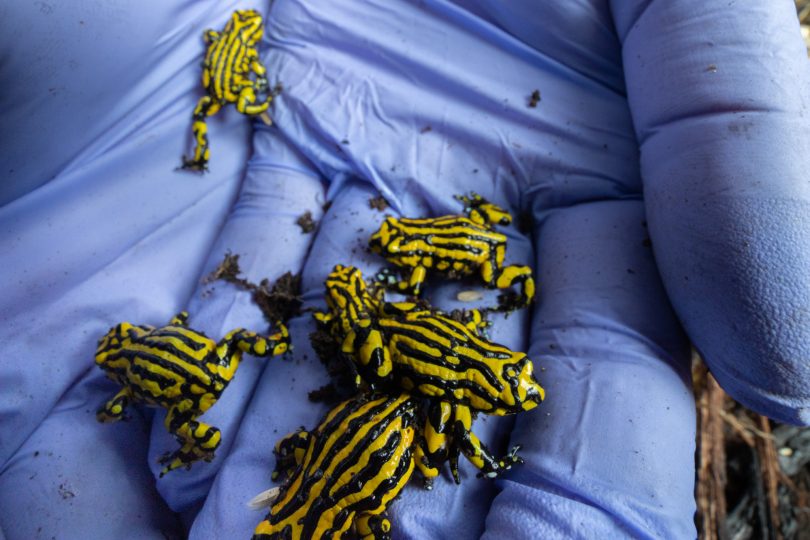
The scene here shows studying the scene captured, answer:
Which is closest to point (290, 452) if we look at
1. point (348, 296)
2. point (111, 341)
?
point (348, 296)

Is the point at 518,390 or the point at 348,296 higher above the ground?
the point at 348,296

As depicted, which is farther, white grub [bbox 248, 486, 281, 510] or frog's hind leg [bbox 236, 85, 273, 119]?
frog's hind leg [bbox 236, 85, 273, 119]

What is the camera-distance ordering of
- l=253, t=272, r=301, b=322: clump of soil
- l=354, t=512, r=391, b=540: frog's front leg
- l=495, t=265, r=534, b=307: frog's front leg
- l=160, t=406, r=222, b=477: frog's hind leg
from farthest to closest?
l=253, t=272, r=301, b=322: clump of soil
l=495, t=265, r=534, b=307: frog's front leg
l=160, t=406, r=222, b=477: frog's hind leg
l=354, t=512, r=391, b=540: frog's front leg

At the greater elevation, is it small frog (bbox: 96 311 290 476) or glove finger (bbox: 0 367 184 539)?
small frog (bbox: 96 311 290 476)

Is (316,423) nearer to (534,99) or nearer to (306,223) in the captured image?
(306,223)

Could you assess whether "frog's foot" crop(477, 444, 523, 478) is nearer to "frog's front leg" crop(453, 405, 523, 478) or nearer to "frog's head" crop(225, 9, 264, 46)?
"frog's front leg" crop(453, 405, 523, 478)

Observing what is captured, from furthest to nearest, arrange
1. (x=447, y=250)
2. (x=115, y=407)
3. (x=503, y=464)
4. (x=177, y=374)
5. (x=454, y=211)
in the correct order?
(x=454, y=211) → (x=447, y=250) → (x=115, y=407) → (x=177, y=374) → (x=503, y=464)

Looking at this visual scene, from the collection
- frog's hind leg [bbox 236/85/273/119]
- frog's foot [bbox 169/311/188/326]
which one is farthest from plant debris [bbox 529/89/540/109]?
frog's foot [bbox 169/311/188/326]
